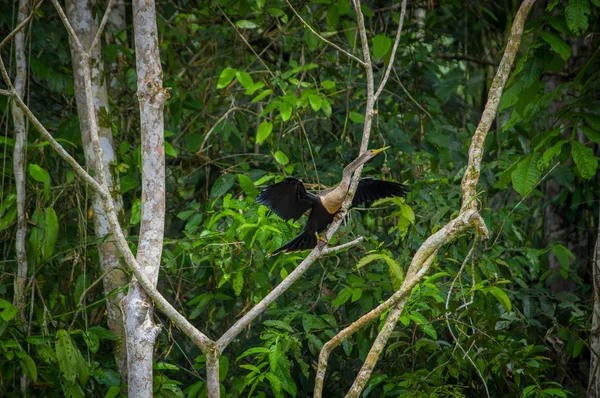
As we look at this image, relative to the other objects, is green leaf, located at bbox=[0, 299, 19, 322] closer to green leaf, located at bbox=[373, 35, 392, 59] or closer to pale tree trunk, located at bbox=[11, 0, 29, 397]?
pale tree trunk, located at bbox=[11, 0, 29, 397]

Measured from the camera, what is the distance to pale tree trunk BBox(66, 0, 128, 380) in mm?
4418

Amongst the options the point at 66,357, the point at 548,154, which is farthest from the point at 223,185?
the point at 548,154

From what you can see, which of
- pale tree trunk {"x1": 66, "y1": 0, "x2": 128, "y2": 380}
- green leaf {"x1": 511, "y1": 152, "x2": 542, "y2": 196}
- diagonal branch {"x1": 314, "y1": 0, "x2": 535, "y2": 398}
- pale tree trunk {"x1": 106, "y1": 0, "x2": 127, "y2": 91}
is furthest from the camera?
pale tree trunk {"x1": 106, "y1": 0, "x2": 127, "y2": 91}

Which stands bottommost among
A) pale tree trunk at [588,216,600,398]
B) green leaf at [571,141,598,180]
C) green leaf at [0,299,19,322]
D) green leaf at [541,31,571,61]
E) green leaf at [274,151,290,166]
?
pale tree trunk at [588,216,600,398]

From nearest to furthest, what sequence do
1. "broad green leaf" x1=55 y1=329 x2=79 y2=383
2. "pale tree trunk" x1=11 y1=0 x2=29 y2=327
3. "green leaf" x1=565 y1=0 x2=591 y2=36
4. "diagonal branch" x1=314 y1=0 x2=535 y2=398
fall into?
"diagonal branch" x1=314 y1=0 x2=535 y2=398 < "green leaf" x1=565 y1=0 x2=591 y2=36 < "broad green leaf" x1=55 y1=329 x2=79 y2=383 < "pale tree trunk" x1=11 y1=0 x2=29 y2=327

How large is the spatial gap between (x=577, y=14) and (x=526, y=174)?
0.77 meters

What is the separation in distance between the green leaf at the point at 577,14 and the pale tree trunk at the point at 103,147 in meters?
2.62

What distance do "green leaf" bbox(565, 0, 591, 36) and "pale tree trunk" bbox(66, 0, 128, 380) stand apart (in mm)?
2624

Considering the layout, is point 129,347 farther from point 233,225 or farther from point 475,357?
point 475,357

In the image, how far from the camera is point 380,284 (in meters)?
4.29

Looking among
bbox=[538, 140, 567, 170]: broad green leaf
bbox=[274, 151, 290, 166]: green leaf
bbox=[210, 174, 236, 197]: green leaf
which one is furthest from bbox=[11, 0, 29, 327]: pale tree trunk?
bbox=[538, 140, 567, 170]: broad green leaf

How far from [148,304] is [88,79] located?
0.97 m

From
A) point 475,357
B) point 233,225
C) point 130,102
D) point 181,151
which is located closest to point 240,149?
point 181,151

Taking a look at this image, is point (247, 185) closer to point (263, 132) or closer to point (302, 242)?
point (263, 132)
